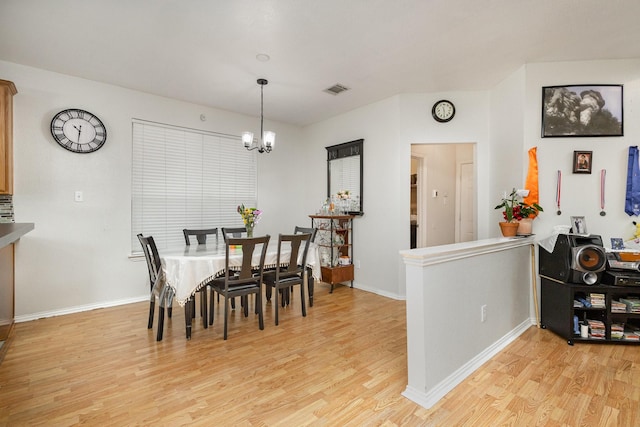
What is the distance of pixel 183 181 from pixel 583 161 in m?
4.68

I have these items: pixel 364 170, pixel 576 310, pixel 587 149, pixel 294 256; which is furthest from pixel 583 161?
pixel 294 256

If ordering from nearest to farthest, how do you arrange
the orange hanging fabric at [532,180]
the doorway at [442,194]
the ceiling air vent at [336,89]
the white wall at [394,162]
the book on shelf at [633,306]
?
the book on shelf at [633,306] < the orange hanging fabric at [532,180] < the ceiling air vent at [336,89] < the white wall at [394,162] < the doorway at [442,194]

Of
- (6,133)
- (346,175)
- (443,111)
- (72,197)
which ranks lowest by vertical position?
(72,197)

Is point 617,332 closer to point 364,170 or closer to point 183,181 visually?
point 364,170

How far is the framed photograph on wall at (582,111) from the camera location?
119 inches

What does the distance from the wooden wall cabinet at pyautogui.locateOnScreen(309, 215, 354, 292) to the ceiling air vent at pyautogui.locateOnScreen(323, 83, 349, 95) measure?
1.65 metres

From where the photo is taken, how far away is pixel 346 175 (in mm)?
4766

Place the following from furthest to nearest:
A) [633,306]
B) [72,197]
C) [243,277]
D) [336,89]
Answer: [336,89], [72,197], [243,277], [633,306]

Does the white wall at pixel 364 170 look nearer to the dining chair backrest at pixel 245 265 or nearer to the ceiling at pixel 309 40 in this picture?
the ceiling at pixel 309 40

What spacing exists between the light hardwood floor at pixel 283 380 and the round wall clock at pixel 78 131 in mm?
1943

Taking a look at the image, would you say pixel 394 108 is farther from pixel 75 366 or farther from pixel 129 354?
pixel 75 366

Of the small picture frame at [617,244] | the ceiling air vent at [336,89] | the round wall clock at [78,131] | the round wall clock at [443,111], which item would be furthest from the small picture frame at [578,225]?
the round wall clock at [78,131]

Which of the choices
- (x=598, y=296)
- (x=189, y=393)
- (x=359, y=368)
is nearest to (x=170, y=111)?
(x=189, y=393)

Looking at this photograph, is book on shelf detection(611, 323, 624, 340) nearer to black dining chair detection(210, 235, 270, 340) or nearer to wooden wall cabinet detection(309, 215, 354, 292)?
wooden wall cabinet detection(309, 215, 354, 292)
